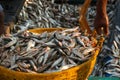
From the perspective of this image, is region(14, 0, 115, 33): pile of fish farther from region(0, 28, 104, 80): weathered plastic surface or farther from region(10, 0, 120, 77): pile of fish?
region(0, 28, 104, 80): weathered plastic surface

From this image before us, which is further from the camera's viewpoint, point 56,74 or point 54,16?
point 54,16

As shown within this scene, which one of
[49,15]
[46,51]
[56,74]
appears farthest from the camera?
[49,15]

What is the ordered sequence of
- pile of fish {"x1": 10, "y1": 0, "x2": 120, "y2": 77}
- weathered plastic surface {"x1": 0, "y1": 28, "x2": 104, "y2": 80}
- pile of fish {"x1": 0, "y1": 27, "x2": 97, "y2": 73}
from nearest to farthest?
weathered plastic surface {"x1": 0, "y1": 28, "x2": 104, "y2": 80}
pile of fish {"x1": 0, "y1": 27, "x2": 97, "y2": 73}
pile of fish {"x1": 10, "y1": 0, "x2": 120, "y2": 77}

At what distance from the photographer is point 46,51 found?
5.63 meters

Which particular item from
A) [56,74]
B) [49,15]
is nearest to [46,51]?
[56,74]

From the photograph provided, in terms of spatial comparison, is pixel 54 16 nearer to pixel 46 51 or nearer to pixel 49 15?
pixel 49 15

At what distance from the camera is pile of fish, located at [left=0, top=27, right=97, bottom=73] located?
538 centimetres

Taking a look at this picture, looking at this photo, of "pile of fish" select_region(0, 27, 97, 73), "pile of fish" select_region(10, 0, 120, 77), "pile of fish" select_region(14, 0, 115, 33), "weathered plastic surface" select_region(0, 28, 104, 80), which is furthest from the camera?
"pile of fish" select_region(14, 0, 115, 33)

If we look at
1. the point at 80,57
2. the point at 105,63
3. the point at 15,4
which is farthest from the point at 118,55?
the point at 15,4

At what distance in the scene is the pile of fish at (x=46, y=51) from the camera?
5.38 m

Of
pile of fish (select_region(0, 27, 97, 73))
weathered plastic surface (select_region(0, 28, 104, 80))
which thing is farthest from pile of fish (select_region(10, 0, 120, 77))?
weathered plastic surface (select_region(0, 28, 104, 80))

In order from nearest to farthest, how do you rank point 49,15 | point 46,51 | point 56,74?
point 56,74
point 46,51
point 49,15

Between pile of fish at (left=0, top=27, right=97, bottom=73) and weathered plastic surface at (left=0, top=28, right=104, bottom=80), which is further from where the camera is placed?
pile of fish at (left=0, top=27, right=97, bottom=73)

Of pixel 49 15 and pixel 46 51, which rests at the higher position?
pixel 46 51
